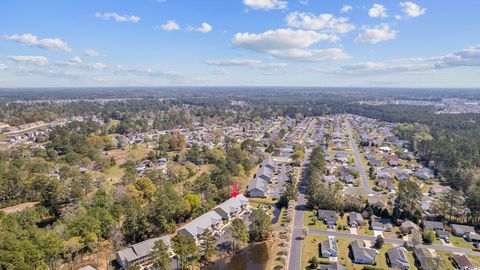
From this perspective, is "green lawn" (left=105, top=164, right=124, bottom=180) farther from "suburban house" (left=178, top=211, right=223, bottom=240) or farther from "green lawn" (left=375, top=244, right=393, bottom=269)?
"green lawn" (left=375, top=244, right=393, bottom=269)

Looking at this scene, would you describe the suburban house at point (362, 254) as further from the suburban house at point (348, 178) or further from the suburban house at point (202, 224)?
the suburban house at point (348, 178)

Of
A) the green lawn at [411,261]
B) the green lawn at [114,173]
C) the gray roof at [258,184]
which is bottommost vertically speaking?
the green lawn at [411,261]

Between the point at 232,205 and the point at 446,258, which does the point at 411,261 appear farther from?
the point at 232,205

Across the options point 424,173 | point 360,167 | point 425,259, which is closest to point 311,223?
point 425,259

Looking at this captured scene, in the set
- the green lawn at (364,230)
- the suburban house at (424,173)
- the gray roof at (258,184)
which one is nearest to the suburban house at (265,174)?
the gray roof at (258,184)

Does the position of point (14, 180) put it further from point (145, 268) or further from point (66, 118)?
point (66, 118)

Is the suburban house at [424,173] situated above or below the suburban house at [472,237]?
above

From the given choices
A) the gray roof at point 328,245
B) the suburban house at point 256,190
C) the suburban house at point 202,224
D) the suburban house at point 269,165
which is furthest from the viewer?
the suburban house at point 269,165

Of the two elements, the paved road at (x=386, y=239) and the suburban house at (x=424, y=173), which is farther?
the suburban house at (x=424, y=173)
